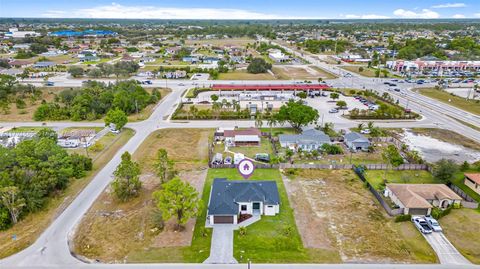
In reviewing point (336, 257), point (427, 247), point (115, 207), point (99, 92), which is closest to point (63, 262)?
point (115, 207)

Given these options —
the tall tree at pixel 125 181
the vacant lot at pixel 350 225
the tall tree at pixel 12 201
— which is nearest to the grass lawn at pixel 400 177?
the vacant lot at pixel 350 225

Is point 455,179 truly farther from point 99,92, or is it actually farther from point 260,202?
point 99,92

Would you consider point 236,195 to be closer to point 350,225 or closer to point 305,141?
point 350,225

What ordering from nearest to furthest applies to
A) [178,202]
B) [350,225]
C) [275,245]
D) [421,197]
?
1. [275,245]
2. [178,202]
3. [350,225]
4. [421,197]

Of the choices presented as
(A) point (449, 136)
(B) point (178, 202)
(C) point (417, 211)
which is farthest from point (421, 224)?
(A) point (449, 136)

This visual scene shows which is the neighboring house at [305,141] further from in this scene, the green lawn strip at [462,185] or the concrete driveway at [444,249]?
the concrete driveway at [444,249]
